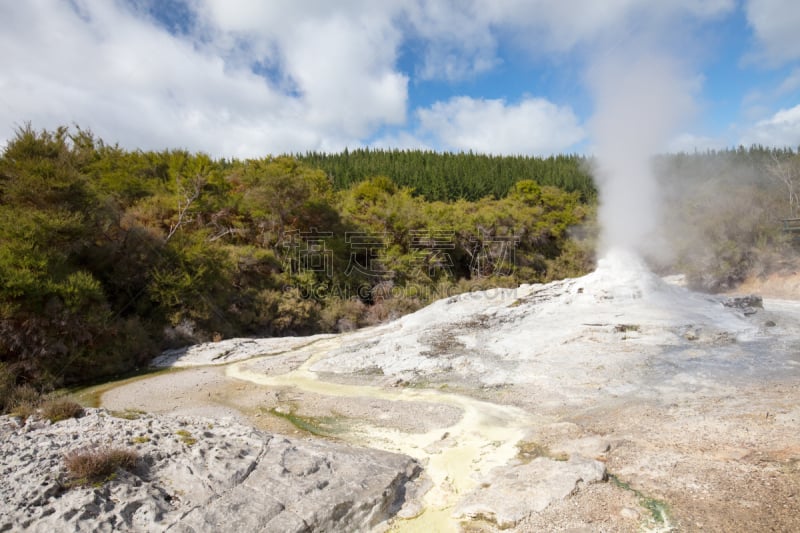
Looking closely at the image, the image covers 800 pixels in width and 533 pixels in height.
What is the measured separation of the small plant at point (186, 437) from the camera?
5751mm

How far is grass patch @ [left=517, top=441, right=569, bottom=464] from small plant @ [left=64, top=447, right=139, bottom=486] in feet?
14.8

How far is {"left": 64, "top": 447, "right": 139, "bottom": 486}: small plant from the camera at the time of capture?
15.2 ft

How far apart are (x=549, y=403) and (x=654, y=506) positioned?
10.8 ft

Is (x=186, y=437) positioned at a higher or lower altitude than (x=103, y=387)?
higher

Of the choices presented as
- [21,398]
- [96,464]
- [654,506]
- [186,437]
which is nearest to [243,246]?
[21,398]

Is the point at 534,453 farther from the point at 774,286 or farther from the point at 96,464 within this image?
the point at 774,286

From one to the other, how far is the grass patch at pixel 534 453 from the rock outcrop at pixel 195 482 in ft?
4.43

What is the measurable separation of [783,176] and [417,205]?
2352cm

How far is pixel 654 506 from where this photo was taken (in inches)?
174

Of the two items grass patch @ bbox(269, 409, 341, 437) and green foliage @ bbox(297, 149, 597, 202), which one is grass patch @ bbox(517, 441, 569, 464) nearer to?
grass patch @ bbox(269, 409, 341, 437)

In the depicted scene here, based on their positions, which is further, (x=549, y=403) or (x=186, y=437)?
(x=549, y=403)

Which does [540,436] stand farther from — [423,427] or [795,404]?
[795,404]

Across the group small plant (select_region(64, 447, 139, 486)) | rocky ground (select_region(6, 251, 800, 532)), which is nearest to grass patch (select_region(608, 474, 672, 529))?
rocky ground (select_region(6, 251, 800, 532))

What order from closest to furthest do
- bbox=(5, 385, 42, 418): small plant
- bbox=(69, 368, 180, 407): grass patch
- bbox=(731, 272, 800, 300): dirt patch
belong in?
bbox=(5, 385, 42, 418): small plant < bbox=(69, 368, 180, 407): grass patch < bbox=(731, 272, 800, 300): dirt patch
